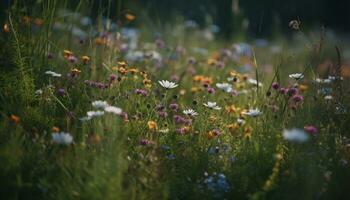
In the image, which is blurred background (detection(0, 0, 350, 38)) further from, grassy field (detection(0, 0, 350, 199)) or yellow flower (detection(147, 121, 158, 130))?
yellow flower (detection(147, 121, 158, 130))

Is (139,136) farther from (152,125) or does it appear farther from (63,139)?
(63,139)

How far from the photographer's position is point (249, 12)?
9484 millimetres

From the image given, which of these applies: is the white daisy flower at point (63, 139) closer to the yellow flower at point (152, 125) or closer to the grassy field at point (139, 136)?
the grassy field at point (139, 136)

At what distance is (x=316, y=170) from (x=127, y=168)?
0.87 meters

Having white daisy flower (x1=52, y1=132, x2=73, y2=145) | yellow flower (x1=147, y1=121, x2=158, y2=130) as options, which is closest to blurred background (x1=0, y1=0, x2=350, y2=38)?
yellow flower (x1=147, y1=121, x2=158, y2=130)

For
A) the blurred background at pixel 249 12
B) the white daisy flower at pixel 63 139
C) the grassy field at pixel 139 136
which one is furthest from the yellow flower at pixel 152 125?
the blurred background at pixel 249 12

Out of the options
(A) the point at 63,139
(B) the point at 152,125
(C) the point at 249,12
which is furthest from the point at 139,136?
(C) the point at 249,12

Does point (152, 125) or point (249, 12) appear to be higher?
point (152, 125)

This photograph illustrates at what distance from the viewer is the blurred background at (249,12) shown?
7.21 m

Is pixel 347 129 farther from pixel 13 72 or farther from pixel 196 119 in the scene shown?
pixel 13 72

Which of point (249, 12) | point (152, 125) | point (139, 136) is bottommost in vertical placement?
point (249, 12)

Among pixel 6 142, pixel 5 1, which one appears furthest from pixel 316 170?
pixel 5 1

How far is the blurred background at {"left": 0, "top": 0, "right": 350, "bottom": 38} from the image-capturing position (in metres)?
7.21

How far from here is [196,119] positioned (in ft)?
10.6
